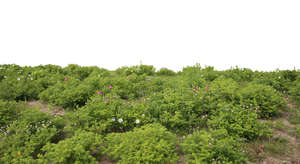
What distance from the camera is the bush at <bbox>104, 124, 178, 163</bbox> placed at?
4242mm

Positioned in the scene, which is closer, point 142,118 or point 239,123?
point 239,123

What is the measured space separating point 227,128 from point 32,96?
225 inches

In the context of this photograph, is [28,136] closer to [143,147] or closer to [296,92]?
[143,147]

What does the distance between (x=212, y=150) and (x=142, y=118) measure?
1.71 metres

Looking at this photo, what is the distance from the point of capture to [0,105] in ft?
20.2

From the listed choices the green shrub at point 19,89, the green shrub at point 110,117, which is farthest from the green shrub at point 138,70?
the green shrub at point 110,117

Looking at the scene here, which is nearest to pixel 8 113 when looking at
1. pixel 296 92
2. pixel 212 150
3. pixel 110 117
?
pixel 110 117

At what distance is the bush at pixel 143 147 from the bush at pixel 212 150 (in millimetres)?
293

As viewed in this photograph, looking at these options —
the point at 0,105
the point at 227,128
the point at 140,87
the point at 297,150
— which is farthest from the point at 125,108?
the point at 297,150

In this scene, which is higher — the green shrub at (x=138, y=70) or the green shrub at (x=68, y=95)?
the green shrub at (x=138, y=70)

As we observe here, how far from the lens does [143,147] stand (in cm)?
439

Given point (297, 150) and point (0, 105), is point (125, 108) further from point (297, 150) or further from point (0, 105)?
point (297, 150)

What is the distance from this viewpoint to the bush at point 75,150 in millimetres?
4344

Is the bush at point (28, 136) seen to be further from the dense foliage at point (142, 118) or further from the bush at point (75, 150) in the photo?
the bush at point (75, 150)
